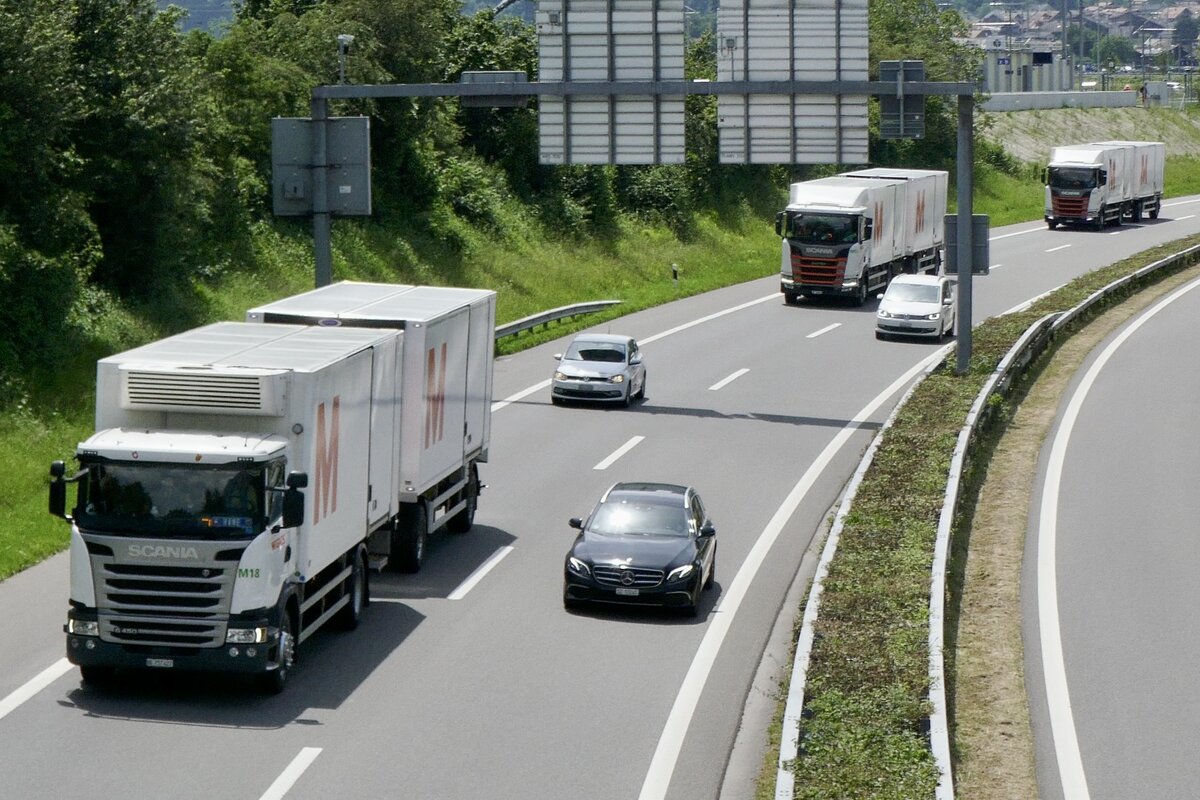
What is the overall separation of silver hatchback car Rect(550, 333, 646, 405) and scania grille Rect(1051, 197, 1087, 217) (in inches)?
1613

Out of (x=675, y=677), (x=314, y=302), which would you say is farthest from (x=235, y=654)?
(x=314, y=302)

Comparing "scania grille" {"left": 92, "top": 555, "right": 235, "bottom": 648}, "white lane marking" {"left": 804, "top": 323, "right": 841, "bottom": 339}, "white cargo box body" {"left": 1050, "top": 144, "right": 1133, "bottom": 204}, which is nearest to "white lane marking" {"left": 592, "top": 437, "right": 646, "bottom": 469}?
"scania grille" {"left": 92, "top": 555, "right": 235, "bottom": 648}

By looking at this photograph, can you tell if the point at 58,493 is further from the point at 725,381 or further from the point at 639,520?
the point at 725,381

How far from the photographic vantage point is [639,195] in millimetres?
62250

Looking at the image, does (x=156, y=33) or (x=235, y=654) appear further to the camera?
(x=156, y=33)

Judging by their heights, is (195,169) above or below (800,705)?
above

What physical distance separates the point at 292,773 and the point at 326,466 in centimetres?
390

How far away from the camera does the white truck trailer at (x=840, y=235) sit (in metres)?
49.1

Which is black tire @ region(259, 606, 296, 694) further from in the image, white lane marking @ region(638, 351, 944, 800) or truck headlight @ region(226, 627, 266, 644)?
white lane marking @ region(638, 351, 944, 800)

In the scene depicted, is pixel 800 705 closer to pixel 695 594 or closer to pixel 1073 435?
pixel 695 594

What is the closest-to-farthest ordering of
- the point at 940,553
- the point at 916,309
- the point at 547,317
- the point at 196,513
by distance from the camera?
1. the point at 196,513
2. the point at 940,553
3. the point at 547,317
4. the point at 916,309

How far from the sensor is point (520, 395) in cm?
3531

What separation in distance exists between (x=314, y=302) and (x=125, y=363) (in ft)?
19.6

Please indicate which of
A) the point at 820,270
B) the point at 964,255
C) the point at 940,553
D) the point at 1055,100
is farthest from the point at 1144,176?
the point at 940,553
